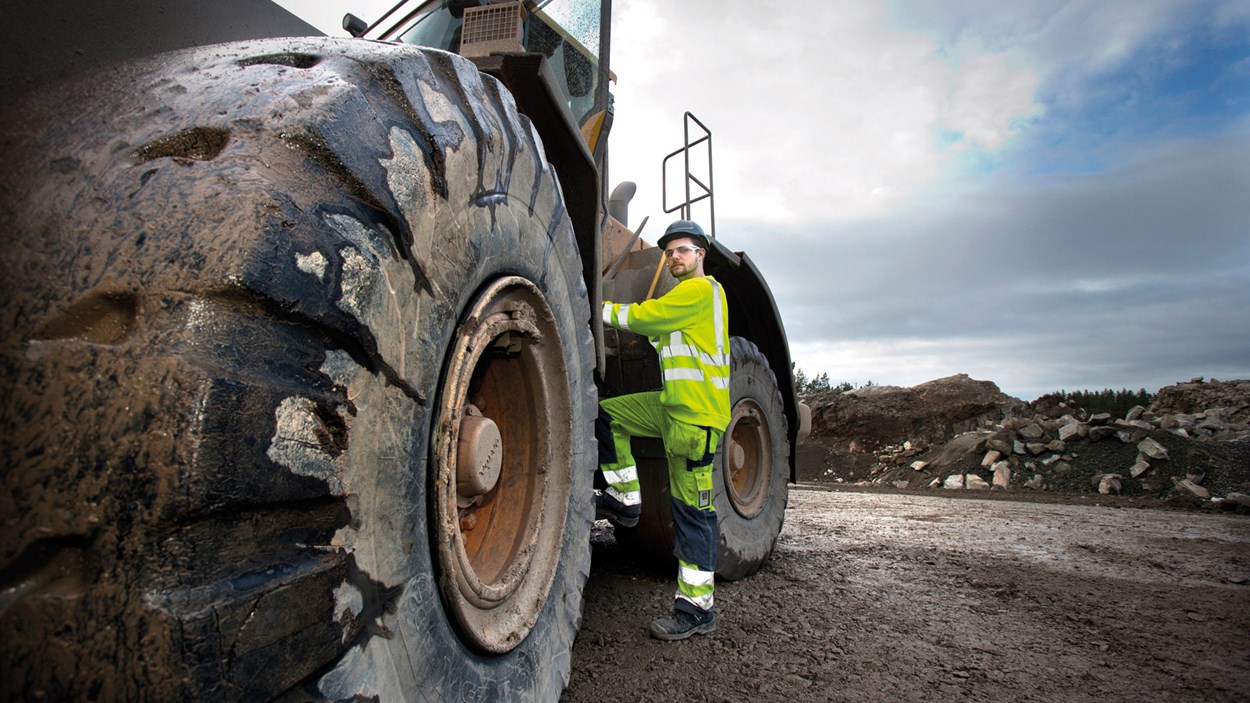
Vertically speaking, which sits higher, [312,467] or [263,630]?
[312,467]

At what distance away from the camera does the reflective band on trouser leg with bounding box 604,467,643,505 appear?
3.00 m

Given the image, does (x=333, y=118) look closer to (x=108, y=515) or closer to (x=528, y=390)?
(x=108, y=515)

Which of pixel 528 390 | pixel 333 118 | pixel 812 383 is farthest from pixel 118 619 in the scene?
pixel 812 383

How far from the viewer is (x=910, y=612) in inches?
122

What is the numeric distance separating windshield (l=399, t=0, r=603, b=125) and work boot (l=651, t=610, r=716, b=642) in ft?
7.57

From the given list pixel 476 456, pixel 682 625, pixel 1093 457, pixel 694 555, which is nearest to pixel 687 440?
pixel 694 555

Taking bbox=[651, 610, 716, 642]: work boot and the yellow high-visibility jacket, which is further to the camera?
the yellow high-visibility jacket

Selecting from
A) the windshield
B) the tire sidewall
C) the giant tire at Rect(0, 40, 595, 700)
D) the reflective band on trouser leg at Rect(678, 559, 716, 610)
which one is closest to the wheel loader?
the giant tire at Rect(0, 40, 595, 700)

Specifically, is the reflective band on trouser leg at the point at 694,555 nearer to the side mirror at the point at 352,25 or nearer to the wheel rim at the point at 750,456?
the wheel rim at the point at 750,456

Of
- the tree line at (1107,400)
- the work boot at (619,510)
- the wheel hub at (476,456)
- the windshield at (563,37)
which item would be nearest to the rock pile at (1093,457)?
the tree line at (1107,400)

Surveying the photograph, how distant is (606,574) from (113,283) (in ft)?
10.7

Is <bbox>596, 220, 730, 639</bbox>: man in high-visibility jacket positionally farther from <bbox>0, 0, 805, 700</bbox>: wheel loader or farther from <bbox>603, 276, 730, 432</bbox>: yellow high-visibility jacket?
<bbox>0, 0, 805, 700</bbox>: wheel loader

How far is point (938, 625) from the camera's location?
9.59ft

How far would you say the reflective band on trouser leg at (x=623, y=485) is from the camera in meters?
3.00
